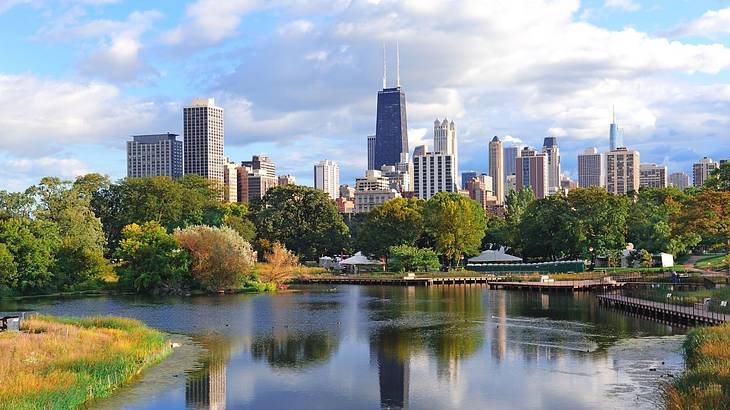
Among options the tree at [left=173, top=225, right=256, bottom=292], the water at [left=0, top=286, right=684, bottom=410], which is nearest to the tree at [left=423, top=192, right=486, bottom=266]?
the tree at [left=173, top=225, right=256, bottom=292]

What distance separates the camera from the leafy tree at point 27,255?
60.3 meters

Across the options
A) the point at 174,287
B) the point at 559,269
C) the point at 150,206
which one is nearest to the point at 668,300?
the point at 559,269

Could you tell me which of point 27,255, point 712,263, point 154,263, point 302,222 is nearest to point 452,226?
point 302,222

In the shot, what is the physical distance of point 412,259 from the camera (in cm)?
8294

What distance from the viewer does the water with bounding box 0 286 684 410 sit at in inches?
932

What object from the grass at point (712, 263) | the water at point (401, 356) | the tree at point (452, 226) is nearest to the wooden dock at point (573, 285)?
the water at point (401, 356)

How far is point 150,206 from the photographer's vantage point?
299 ft

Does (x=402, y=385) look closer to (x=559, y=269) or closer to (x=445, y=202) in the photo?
(x=559, y=269)

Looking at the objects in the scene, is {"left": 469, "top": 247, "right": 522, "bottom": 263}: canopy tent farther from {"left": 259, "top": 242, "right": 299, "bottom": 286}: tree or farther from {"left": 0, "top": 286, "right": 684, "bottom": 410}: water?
{"left": 0, "top": 286, "right": 684, "bottom": 410}: water

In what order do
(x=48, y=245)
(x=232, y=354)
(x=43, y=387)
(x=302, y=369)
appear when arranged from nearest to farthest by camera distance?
(x=43, y=387) → (x=302, y=369) → (x=232, y=354) → (x=48, y=245)

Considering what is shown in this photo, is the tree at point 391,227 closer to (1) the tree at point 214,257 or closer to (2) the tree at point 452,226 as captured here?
(2) the tree at point 452,226

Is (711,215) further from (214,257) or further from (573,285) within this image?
(214,257)

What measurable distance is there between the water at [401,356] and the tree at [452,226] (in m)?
31.6

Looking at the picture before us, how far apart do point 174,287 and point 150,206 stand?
95.5 feet
